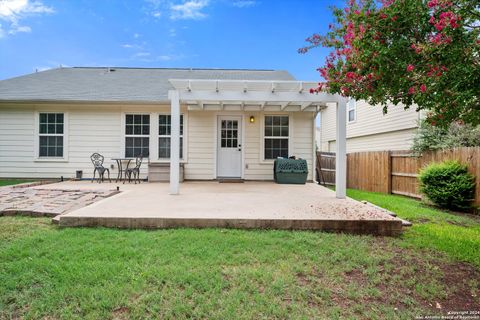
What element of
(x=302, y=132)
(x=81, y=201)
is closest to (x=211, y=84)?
(x=81, y=201)

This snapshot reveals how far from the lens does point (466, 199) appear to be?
18.1ft

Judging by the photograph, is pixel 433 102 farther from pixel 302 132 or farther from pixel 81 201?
pixel 302 132

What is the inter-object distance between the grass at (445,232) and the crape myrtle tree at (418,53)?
1.47 metres

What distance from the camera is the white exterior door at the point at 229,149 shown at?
346 inches

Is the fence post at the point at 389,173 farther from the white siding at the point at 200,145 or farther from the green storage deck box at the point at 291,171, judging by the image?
the white siding at the point at 200,145

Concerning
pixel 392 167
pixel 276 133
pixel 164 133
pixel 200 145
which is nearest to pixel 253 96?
pixel 276 133

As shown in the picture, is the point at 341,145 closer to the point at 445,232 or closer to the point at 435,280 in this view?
the point at 445,232

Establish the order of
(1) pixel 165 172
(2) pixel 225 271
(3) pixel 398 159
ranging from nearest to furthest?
(2) pixel 225 271 → (3) pixel 398 159 → (1) pixel 165 172

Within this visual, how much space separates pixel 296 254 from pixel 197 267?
1.05 meters

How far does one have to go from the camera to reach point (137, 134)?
8750mm

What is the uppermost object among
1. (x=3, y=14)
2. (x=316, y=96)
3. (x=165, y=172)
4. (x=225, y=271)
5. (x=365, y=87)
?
(x=3, y=14)

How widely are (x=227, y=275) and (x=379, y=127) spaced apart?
37.8 feet

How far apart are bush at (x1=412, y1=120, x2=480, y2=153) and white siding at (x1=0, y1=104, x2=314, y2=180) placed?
121 inches

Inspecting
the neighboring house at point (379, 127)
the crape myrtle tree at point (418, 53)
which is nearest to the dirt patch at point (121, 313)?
the crape myrtle tree at point (418, 53)
